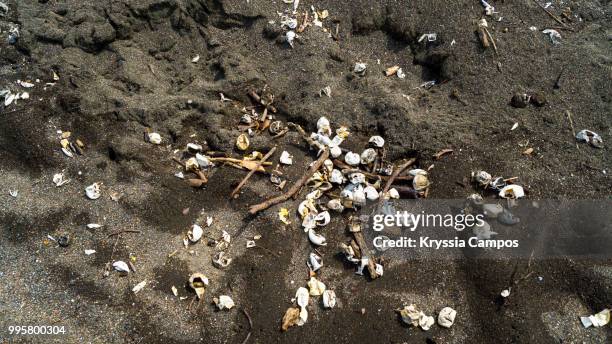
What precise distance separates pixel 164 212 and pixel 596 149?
405cm

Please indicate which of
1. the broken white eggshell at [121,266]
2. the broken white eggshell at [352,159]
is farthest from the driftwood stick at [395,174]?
the broken white eggshell at [121,266]

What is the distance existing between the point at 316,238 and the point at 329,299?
0.51 m

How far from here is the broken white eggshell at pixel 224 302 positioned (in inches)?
123

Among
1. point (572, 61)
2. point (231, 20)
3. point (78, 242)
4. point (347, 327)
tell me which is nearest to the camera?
point (347, 327)

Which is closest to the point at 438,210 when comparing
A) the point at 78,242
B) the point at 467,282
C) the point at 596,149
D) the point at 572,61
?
the point at 467,282

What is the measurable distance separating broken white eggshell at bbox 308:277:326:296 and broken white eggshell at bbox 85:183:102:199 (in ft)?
6.64

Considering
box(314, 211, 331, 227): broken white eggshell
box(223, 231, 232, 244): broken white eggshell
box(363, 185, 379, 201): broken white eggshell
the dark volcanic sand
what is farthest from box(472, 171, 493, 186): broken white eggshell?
box(223, 231, 232, 244): broken white eggshell

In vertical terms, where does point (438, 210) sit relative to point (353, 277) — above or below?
above

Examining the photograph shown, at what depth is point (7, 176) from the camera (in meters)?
3.63

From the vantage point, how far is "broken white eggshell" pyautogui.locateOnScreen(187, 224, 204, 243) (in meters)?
3.40

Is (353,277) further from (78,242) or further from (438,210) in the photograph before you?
(78,242)

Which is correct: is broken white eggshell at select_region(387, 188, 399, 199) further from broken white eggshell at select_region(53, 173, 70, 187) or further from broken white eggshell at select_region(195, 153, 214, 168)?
broken white eggshell at select_region(53, 173, 70, 187)

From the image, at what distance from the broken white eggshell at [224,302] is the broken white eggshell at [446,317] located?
1.63 metres

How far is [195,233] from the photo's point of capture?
3408 millimetres
